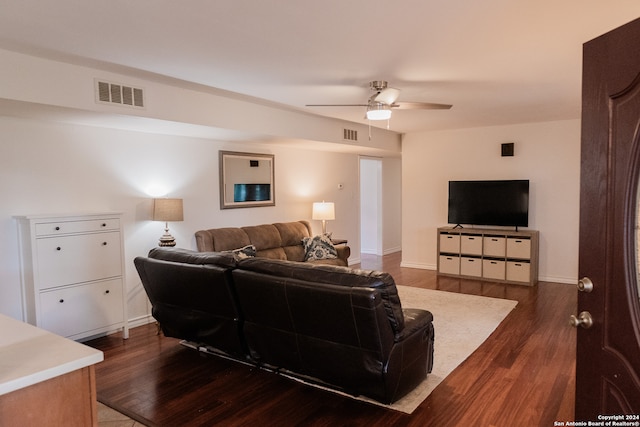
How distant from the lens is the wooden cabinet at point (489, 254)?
236 inches

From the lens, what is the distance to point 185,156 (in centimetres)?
491

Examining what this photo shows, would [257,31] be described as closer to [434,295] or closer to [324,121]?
[324,121]

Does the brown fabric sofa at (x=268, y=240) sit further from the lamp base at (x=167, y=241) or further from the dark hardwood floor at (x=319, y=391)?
the dark hardwood floor at (x=319, y=391)

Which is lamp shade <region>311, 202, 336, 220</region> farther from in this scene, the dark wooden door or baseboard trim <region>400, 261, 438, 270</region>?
the dark wooden door

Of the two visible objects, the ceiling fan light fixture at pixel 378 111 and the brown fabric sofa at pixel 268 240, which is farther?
the brown fabric sofa at pixel 268 240

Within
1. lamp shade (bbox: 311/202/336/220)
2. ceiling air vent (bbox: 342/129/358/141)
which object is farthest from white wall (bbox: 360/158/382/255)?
lamp shade (bbox: 311/202/336/220)

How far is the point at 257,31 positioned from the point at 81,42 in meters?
1.18

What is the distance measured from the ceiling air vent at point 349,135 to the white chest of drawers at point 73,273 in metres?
3.37

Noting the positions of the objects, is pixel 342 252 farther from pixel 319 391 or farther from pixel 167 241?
pixel 319 391

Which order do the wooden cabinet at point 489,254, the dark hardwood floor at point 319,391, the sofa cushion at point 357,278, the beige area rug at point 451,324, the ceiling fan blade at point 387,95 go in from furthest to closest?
the wooden cabinet at point 489,254 → the ceiling fan blade at point 387,95 → the beige area rug at point 451,324 → the dark hardwood floor at point 319,391 → the sofa cushion at point 357,278

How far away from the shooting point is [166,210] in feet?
14.3

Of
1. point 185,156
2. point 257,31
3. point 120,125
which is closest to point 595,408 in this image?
point 257,31

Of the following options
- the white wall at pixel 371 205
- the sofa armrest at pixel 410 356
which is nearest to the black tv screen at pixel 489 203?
the white wall at pixel 371 205

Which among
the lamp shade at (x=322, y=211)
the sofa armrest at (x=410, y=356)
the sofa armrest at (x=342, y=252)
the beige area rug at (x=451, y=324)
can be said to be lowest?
the beige area rug at (x=451, y=324)
